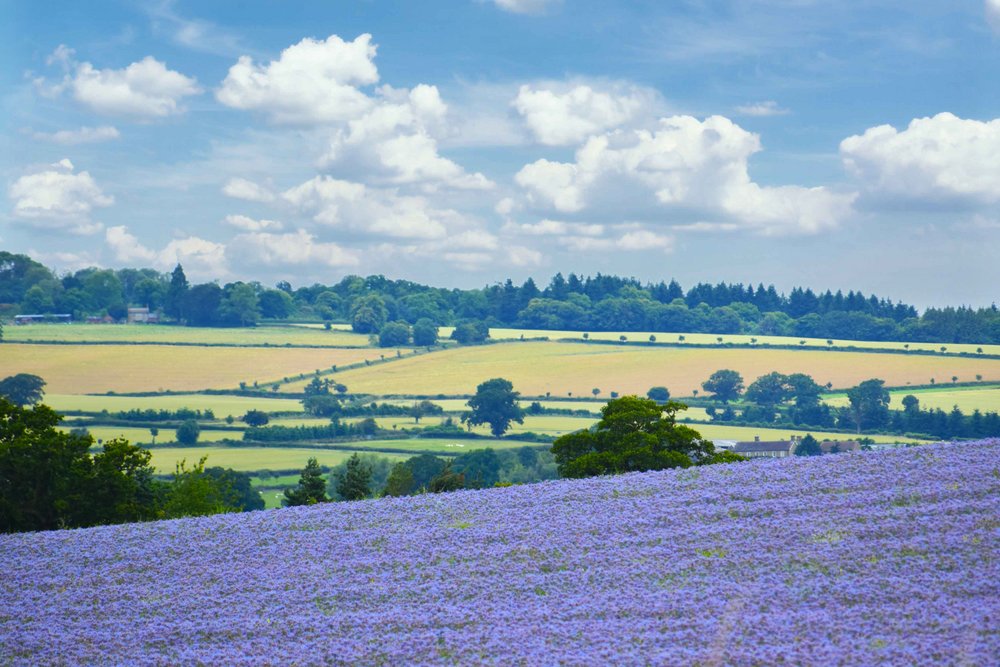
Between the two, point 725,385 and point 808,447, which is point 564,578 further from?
point 725,385

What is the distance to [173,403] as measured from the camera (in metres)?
56.3

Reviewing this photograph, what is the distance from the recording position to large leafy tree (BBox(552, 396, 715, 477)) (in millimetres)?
21375

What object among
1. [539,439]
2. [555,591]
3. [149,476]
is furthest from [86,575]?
[539,439]

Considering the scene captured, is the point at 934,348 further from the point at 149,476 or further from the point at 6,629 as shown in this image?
the point at 6,629

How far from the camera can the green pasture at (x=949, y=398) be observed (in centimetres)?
4544

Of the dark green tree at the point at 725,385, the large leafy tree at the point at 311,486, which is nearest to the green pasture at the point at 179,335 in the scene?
the dark green tree at the point at 725,385

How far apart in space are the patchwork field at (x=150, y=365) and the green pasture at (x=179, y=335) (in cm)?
83

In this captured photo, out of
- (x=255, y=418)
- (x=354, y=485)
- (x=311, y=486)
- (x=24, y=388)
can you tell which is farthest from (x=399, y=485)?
(x=24, y=388)

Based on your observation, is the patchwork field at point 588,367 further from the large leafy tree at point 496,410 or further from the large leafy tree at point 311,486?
the large leafy tree at point 311,486

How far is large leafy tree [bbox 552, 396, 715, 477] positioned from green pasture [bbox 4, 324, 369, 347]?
4329cm

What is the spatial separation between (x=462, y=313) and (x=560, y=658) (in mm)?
62051

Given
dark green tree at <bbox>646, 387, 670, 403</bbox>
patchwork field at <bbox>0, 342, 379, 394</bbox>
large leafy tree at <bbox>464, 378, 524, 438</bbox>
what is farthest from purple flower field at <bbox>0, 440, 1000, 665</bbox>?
patchwork field at <bbox>0, 342, 379, 394</bbox>

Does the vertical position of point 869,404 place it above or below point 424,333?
below

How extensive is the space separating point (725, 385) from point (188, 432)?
26.6 metres
